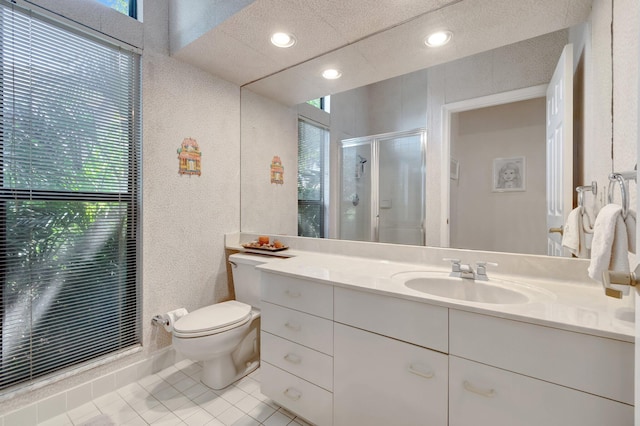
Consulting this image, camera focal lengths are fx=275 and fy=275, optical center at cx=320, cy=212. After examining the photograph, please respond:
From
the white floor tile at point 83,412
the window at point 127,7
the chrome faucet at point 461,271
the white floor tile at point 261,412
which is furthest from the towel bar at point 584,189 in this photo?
the window at point 127,7

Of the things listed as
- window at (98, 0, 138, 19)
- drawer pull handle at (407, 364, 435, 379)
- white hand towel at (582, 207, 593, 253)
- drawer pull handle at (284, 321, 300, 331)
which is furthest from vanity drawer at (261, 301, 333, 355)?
window at (98, 0, 138, 19)

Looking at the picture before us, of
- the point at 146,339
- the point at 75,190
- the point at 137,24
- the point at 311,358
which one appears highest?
the point at 137,24

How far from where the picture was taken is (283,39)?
5.64ft

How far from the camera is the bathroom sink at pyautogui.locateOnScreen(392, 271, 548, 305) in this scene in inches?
44.4

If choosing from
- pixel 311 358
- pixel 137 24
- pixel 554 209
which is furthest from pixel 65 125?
pixel 554 209

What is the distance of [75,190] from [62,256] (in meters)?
0.36

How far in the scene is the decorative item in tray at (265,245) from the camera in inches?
81.7

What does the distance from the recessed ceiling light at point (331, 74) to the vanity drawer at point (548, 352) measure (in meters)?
1.72

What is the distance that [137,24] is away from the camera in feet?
5.74

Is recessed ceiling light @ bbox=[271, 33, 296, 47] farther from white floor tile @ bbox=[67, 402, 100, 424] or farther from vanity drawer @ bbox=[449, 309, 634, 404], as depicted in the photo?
white floor tile @ bbox=[67, 402, 100, 424]

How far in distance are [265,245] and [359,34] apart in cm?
156

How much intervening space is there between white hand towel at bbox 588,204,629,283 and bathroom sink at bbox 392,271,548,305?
315 mm

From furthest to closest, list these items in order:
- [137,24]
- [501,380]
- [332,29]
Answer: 1. [137,24]
2. [332,29]
3. [501,380]

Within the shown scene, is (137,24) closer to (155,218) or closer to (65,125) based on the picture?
(65,125)
